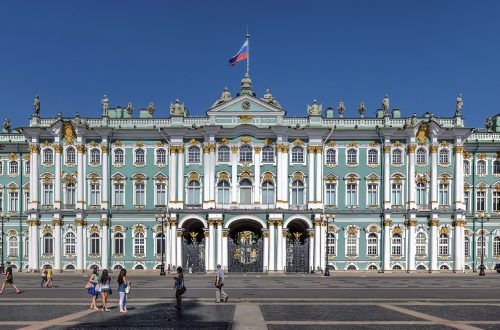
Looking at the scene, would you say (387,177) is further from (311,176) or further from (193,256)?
(193,256)

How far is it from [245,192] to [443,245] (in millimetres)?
23709

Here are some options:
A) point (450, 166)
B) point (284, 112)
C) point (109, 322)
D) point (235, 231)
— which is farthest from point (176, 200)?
point (109, 322)

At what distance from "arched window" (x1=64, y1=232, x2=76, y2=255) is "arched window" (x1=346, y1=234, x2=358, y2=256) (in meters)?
31.7

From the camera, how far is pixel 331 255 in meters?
63.5


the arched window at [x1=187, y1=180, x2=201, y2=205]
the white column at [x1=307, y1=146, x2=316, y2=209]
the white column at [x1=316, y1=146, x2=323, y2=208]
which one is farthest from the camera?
the arched window at [x1=187, y1=180, x2=201, y2=205]

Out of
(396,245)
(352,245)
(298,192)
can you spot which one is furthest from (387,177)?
(298,192)

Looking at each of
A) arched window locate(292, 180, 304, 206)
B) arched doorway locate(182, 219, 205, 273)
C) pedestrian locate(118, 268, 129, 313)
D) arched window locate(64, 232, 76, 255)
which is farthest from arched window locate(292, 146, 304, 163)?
pedestrian locate(118, 268, 129, 313)

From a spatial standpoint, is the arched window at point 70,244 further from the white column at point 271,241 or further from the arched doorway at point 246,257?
the white column at point 271,241

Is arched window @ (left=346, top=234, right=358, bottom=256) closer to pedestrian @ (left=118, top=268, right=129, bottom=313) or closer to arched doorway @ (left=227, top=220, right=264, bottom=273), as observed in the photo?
arched doorway @ (left=227, top=220, right=264, bottom=273)

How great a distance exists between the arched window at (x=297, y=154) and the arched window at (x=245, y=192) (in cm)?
590

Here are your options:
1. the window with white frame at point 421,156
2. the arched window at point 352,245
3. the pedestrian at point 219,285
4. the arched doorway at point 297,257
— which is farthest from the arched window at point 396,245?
the pedestrian at point 219,285

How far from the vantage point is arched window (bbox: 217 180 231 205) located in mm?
62844

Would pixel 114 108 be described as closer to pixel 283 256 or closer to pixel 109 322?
pixel 283 256

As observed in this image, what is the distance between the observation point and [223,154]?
207ft
